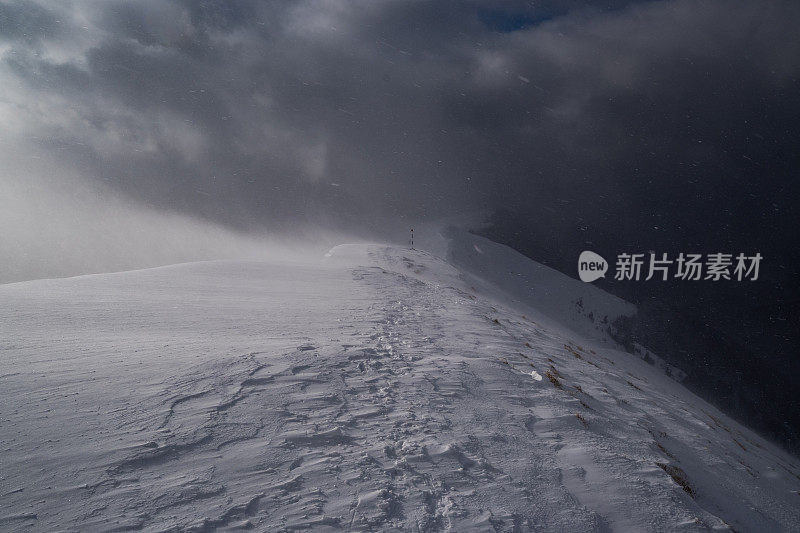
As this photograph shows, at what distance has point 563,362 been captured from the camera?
8.36 metres

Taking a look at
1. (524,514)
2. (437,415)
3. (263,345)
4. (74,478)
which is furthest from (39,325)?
(524,514)

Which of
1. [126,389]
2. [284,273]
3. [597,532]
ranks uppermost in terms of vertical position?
[284,273]

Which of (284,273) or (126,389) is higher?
(284,273)

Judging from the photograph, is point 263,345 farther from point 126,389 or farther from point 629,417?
point 629,417

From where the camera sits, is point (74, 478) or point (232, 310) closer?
point (74, 478)

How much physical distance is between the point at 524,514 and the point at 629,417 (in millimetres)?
3923

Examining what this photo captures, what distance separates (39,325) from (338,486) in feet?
21.4

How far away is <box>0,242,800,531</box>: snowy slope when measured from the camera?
3.00 m

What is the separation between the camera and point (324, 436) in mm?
3857

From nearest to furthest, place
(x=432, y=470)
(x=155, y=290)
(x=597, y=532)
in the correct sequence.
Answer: (x=597, y=532) → (x=432, y=470) → (x=155, y=290)

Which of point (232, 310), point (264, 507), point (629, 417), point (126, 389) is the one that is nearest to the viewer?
point (264, 507)

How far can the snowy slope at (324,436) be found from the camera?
118 inches

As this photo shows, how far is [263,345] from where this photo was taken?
611 cm

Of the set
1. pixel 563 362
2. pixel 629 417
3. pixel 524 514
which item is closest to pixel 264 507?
pixel 524 514
